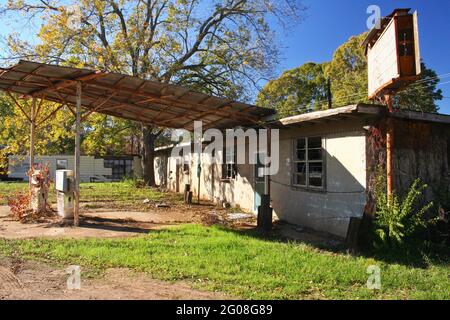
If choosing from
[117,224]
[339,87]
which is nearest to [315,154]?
[117,224]

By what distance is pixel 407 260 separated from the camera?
23.1ft

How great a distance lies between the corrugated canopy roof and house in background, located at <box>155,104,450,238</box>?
5.51 ft

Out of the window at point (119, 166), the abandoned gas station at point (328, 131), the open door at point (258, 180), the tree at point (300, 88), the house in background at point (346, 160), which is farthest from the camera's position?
the window at point (119, 166)

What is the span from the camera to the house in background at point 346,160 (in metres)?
8.41

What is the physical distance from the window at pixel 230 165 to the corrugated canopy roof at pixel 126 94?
5.59 ft

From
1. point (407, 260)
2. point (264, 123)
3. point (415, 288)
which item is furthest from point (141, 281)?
point (264, 123)

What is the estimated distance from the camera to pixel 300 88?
34.7 m

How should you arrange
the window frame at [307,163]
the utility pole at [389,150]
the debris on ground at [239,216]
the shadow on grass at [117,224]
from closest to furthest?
1. the utility pole at [389,150]
2. the window frame at [307,163]
3. the shadow on grass at [117,224]
4. the debris on ground at [239,216]

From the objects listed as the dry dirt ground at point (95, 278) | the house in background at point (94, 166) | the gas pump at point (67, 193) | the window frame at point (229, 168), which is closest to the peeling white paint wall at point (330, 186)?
the dry dirt ground at point (95, 278)

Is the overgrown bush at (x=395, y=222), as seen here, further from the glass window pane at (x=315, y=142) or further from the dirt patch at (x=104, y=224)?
the dirt patch at (x=104, y=224)

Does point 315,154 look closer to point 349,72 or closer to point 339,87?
point 339,87
